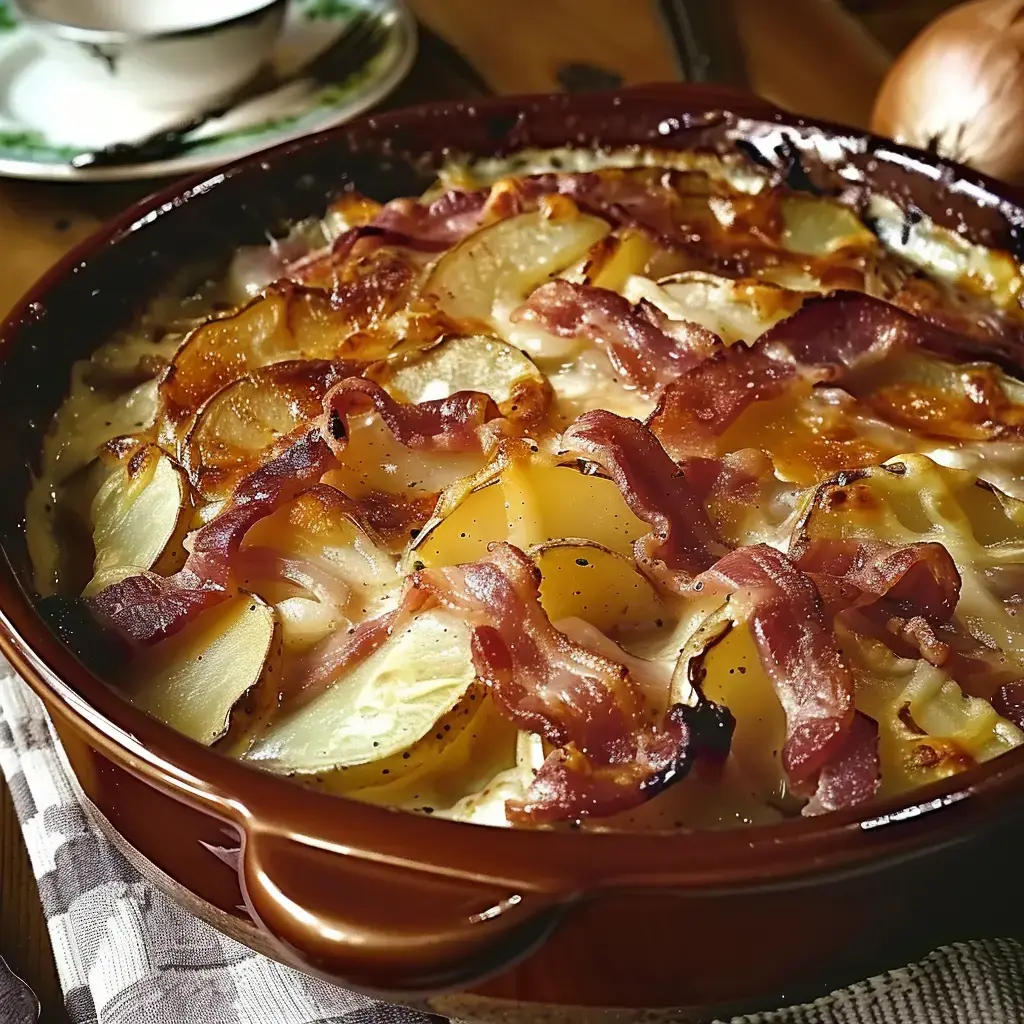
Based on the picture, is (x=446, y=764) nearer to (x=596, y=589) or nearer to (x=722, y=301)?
(x=596, y=589)

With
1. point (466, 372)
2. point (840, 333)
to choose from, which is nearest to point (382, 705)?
point (466, 372)

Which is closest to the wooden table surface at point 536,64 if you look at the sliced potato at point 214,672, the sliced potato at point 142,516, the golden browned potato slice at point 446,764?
the sliced potato at point 142,516

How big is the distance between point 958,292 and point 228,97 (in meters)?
1.60

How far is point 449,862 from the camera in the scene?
87cm

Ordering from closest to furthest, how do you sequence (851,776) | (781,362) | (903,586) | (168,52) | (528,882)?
(528,882)
(851,776)
(903,586)
(781,362)
(168,52)

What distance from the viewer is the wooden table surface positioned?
2.38m

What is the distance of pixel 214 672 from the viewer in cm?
116

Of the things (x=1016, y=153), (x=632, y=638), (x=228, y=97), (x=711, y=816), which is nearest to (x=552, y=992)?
(x=711, y=816)

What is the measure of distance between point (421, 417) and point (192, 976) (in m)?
0.61

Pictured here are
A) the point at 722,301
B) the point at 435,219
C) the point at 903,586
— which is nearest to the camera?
the point at 903,586

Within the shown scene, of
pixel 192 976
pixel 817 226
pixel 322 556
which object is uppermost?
pixel 322 556

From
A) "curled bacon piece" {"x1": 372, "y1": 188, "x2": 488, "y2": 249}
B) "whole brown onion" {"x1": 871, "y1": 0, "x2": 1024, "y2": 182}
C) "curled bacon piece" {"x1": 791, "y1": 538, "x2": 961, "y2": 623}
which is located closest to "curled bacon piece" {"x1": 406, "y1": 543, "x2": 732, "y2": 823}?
"curled bacon piece" {"x1": 791, "y1": 538, "x2": 961, "y2": 623}

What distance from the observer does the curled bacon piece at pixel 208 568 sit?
1.19 meters

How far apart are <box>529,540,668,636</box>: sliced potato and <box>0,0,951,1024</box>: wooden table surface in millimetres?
1377
